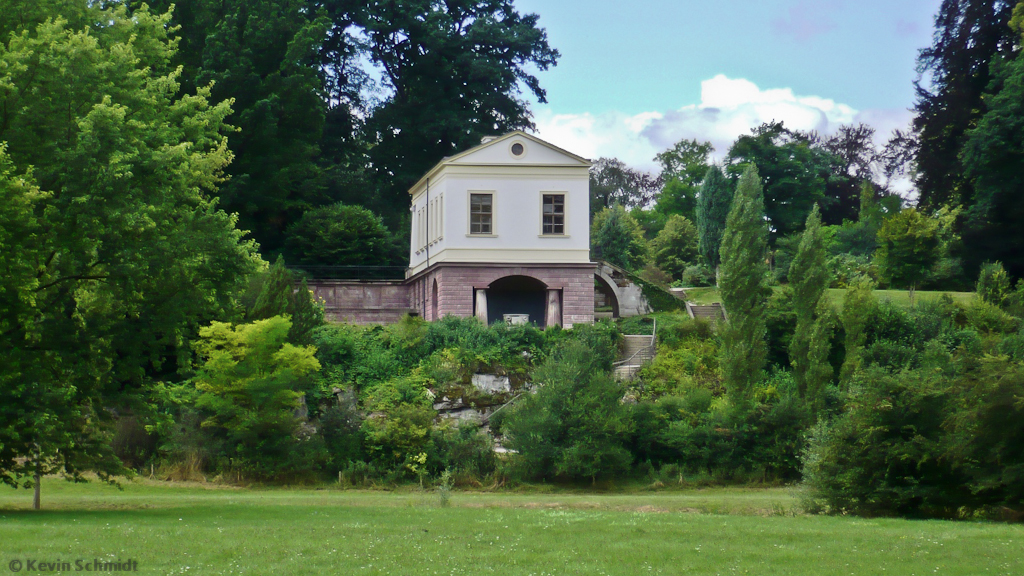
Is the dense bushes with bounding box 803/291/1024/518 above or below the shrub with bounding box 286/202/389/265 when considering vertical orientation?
below

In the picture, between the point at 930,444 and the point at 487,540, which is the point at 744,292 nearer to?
the point at 930,444

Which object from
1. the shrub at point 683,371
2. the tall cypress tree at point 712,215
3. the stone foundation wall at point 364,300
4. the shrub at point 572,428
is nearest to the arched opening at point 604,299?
the shrub at point 683,371

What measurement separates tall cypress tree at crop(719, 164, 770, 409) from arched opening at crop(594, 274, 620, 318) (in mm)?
8103

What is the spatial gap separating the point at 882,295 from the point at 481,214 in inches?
698

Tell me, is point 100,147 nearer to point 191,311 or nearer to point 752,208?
point 191,311

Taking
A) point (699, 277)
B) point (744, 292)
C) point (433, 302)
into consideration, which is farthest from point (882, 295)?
point (433, 302)

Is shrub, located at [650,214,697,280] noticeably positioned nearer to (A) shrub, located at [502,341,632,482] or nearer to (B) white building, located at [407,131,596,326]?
(B) white building, located at [407,131,596,326]

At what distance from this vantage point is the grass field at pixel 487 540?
517 inches

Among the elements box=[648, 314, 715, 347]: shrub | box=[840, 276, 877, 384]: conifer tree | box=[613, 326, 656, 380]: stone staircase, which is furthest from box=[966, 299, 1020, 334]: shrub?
box=[613, 326, 656, 380]: stone staircase

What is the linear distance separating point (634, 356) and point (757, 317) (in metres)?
4.94

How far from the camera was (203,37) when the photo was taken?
49.5m

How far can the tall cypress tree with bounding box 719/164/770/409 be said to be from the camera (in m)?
35.3

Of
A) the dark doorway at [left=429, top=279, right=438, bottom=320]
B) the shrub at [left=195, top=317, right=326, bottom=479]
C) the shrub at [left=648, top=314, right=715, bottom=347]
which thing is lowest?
the shrub at [left=195, top=317, right=326, bottom=479]

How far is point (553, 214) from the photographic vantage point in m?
41.9
